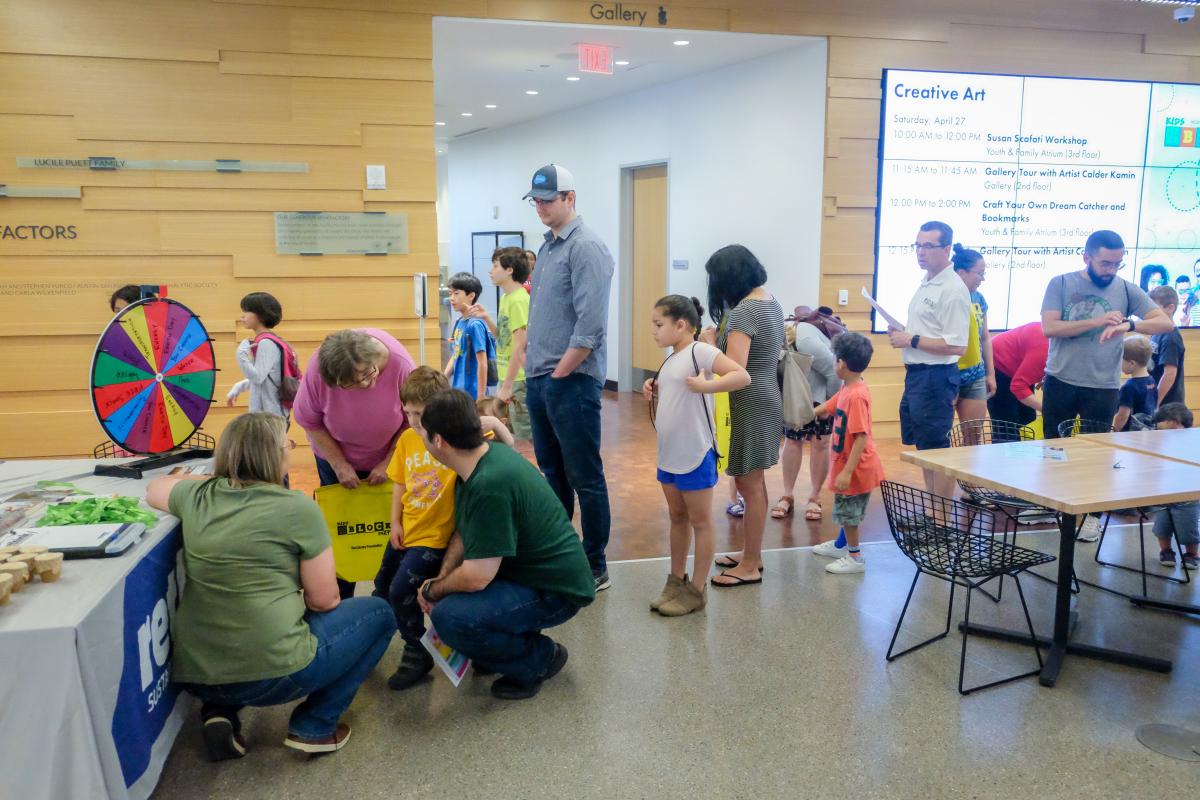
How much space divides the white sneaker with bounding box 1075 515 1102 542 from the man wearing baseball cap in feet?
8.50

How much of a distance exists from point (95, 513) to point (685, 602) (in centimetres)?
217

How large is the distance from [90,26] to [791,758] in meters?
5.91

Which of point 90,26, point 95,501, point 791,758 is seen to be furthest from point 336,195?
point 791,758

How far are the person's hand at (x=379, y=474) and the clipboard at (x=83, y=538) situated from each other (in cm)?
94

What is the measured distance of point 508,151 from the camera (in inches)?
483

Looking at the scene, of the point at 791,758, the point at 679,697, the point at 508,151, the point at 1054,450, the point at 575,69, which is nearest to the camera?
the point at 791,758

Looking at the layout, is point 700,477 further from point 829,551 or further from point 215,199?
point 215,199

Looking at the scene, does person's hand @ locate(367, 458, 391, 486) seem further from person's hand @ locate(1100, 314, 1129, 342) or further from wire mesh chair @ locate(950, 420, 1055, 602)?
person's hand @ locate(1100, 314, 1129, 342)

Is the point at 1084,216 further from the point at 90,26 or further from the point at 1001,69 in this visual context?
the point at 90,26

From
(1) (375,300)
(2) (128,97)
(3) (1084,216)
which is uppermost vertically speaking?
(2) (128,97)

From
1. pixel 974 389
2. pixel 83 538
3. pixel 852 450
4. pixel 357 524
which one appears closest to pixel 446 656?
pixel 357 524

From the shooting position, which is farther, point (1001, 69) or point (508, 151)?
point (508, 151)

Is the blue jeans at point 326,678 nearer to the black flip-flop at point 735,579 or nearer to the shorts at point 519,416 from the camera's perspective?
the black flip-flop at point 735,579

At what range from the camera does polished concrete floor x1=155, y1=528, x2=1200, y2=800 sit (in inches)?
98.9
